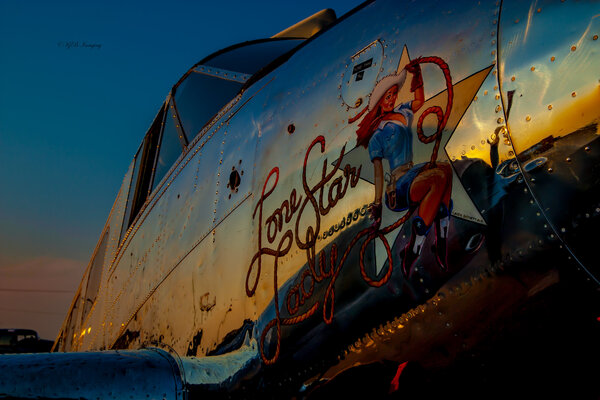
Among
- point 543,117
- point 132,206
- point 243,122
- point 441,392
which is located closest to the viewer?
point 543,117

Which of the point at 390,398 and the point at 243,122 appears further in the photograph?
the point at 243,122

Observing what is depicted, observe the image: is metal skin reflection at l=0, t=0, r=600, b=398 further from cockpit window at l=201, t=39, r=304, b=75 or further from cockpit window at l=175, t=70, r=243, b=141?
cockpit window at l=201, t=39, r=304, b=75

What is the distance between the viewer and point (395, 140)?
213 cm

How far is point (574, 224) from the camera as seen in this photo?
1.53 m

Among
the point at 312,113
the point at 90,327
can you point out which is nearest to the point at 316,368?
the point at 312,113

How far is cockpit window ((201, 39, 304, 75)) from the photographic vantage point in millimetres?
4453

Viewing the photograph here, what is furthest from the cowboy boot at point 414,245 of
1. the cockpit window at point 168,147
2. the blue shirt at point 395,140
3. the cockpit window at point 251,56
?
the cockpit window at point 168,147

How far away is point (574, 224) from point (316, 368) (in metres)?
1.22

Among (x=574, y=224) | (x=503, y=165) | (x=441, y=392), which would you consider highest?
(x=503, y=165)

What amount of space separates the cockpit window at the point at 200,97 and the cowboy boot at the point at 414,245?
2.60m

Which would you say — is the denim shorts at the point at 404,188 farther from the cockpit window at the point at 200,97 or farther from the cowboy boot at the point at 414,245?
the cockpit window at the point at 200,97

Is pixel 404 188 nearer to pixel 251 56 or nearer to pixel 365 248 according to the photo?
pixel 365 248

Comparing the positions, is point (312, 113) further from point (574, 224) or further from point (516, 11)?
point (574, 224)

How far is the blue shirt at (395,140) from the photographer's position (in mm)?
2070
